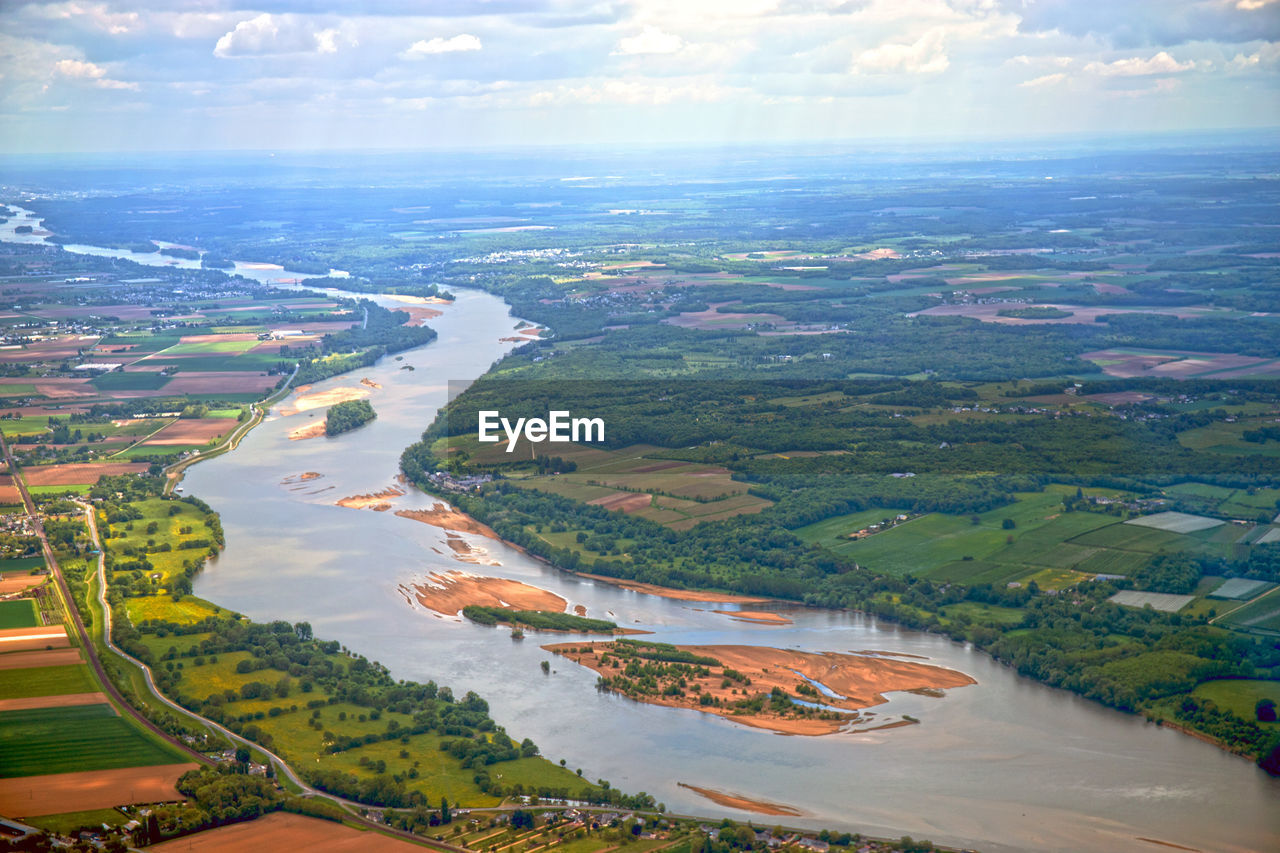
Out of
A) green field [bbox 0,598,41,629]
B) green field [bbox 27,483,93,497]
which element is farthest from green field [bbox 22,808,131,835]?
green field [bbox 27,483,93,497]

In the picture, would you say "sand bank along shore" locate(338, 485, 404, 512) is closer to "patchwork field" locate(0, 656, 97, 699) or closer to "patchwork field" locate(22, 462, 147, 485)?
"patchwork field" locate(22, 462, 147, 485)

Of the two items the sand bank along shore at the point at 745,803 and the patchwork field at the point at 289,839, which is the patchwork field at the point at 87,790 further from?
the sand bank along shore at the point at 745,803

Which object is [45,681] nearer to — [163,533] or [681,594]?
[163,533]

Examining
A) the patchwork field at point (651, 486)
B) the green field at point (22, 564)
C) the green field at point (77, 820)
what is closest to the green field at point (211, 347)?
the patchwork field at point (651, 486)

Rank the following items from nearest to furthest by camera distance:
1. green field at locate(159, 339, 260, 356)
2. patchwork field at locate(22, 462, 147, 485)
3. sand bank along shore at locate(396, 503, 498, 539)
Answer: sand bank along shore at locate(396, 503, 498, 539) < patchwork field at locate(22, 462, 147, 485) < green field at locate(159, 339, 260, 356)

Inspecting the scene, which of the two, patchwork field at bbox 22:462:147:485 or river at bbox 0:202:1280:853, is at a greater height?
patchwork field at bbox 22:462:147:485

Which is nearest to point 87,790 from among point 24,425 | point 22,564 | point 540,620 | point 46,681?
Result: point 46,681
